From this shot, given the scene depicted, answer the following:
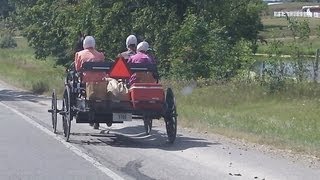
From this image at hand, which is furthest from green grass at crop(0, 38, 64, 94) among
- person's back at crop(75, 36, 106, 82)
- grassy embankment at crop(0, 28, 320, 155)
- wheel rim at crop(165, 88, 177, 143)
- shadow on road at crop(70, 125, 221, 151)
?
wheel rim at crop(165, 88, 177, 143)

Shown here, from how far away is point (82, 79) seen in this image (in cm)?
1539

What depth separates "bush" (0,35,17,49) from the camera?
94500 mm

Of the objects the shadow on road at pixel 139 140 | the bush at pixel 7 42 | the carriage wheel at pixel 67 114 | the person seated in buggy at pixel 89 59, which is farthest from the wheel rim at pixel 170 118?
the bush at pixel 7 42

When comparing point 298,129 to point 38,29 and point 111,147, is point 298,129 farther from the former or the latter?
point 38,29

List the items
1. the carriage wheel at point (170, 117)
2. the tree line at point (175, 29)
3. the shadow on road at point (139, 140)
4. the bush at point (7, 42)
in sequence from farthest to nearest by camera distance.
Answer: the bush at point (7, 42), the tree line at point (175, 29), the carriage wheel at point (170, 117), the shadow on road at point (139, 140)

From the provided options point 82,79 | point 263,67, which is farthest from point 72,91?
point 263,67

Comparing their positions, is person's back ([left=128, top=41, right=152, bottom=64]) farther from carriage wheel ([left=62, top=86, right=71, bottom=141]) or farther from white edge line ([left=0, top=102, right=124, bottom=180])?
white edge line ([left=0, top=102, right=124, bottom=180])

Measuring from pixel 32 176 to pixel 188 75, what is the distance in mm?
20762

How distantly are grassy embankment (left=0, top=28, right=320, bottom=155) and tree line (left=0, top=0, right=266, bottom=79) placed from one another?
10.4 ft

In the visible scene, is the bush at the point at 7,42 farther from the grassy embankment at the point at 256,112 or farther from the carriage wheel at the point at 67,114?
the carriage wheel at the point at 67,114

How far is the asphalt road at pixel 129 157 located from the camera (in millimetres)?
11664

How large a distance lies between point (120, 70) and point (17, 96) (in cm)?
→ 1850

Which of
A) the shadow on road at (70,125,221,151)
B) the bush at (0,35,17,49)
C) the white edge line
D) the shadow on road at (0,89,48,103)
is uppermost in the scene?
the bush at (0,35,17,49)

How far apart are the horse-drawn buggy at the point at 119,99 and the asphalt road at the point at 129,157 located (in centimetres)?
49
